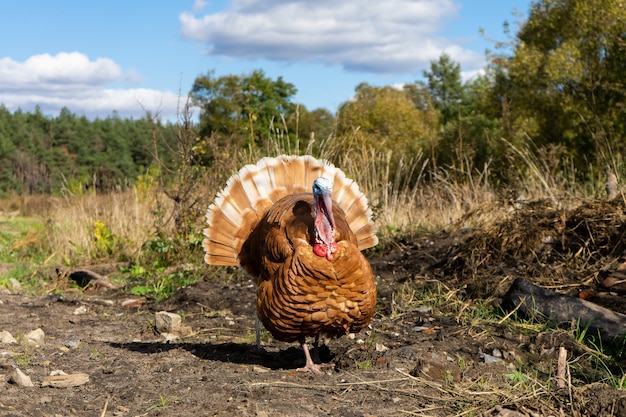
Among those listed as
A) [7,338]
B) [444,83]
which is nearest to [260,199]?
[7,338]

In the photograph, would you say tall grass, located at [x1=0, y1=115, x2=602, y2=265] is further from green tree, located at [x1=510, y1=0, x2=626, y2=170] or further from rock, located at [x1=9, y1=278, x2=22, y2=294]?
green tree, located at [x1=510, y1=0, x2=626, y2=170]

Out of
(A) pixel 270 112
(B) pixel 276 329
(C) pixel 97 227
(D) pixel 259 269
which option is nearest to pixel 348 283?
(B) pixel 276 329

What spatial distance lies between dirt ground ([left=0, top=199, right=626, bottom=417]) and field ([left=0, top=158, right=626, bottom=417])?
1 cm

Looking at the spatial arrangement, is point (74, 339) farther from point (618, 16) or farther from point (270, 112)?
point (270, 112)

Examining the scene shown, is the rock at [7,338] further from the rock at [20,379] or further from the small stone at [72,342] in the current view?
the rock at [20,379]

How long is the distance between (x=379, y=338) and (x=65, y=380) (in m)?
2.22

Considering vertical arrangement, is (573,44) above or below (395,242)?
above

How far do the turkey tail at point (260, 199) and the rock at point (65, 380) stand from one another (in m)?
1.33

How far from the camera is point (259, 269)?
447 cm

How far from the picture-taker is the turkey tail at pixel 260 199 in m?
4.97

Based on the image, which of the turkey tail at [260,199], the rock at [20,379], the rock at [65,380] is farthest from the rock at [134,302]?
the rock at [20,379]

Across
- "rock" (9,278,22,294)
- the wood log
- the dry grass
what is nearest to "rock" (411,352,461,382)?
the wood log

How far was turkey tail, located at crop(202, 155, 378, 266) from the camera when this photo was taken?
4969 millimetres

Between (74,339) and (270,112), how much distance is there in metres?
32.0
